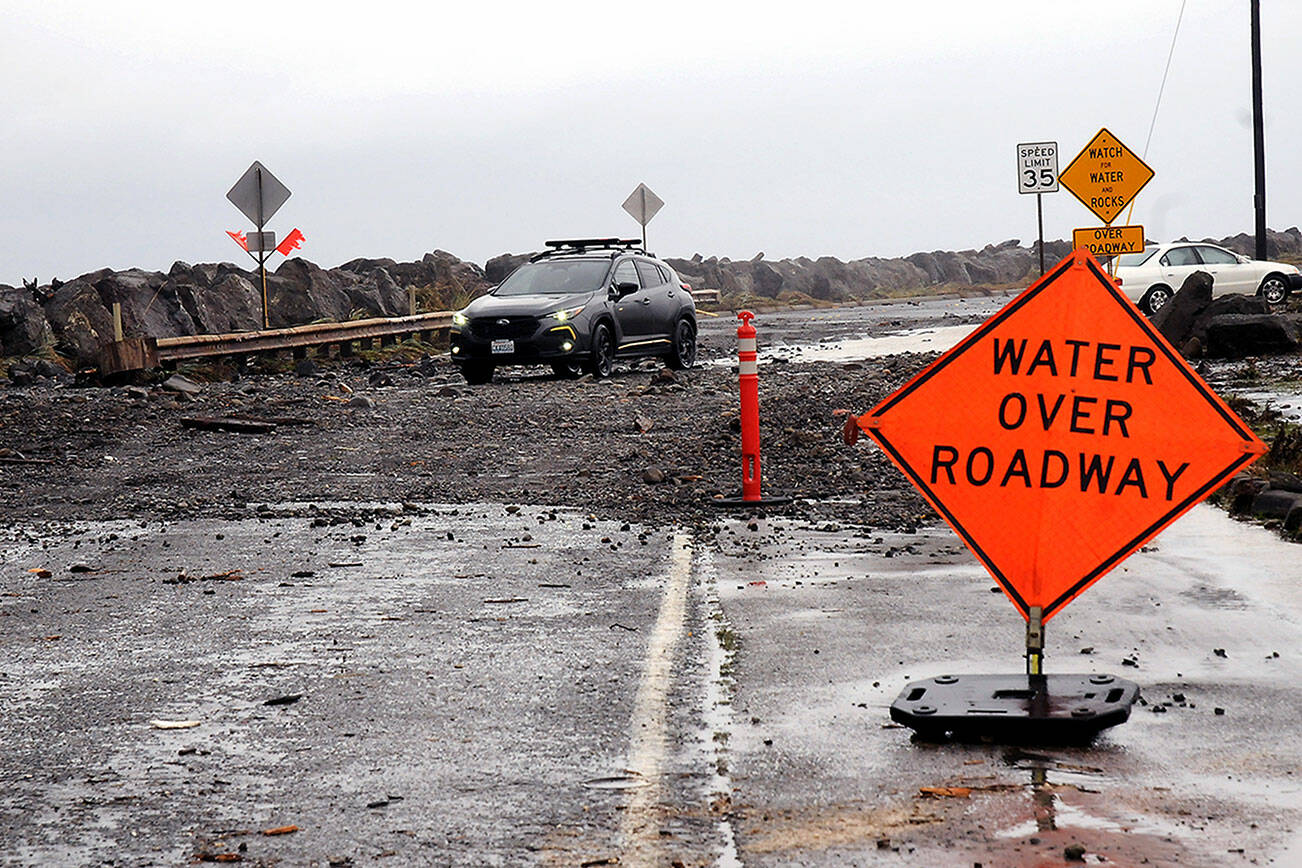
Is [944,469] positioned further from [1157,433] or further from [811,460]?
[811,460]

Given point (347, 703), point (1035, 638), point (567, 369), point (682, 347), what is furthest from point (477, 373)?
point (1035, 638)

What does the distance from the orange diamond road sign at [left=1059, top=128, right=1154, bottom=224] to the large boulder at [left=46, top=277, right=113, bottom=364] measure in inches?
680

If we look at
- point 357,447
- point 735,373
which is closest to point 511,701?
point 357,447

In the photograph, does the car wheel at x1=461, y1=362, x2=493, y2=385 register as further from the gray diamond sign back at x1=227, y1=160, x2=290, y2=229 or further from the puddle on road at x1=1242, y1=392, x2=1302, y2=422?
the puddle on road at x1=1242, y1=392, x2=1302, y2=422

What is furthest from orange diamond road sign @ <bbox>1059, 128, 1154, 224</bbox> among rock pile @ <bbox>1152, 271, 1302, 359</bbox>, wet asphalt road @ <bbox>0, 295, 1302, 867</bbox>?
wet asphalt road @ <bbox>0, 295, 1302, 867</bbox>

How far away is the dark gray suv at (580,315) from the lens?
2394cm

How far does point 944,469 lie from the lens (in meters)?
6.25

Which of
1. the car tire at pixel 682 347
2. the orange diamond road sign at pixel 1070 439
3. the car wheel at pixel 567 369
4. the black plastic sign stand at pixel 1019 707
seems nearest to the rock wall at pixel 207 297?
the car wheel at pixel 567 369

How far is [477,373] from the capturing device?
24688 mm

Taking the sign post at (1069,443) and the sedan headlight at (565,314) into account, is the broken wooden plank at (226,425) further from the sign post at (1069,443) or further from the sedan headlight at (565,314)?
the sign post at (1069,443)

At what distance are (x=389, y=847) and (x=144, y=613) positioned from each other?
4.09 meters

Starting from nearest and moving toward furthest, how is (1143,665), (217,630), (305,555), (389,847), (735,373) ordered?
(389,847) → (1143,665) → (217,630) → (305,555) → (735,373)

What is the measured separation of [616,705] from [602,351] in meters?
19.0

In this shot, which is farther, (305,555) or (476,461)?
(476,461)
